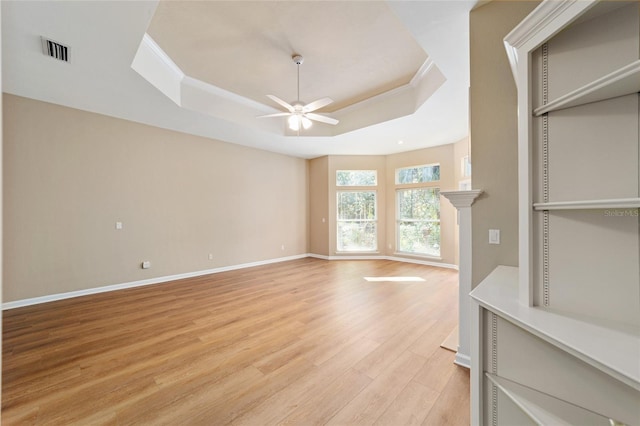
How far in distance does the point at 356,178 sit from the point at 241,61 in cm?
431

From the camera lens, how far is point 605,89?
124 centimetres

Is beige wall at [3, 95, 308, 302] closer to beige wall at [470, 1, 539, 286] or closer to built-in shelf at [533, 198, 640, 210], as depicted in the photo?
beige wall at [470, 1, 539, 286]

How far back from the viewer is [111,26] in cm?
252

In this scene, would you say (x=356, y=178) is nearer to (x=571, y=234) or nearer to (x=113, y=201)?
(x=113, y=201)

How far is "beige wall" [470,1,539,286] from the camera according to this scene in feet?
7.23

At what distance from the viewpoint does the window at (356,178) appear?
722cm

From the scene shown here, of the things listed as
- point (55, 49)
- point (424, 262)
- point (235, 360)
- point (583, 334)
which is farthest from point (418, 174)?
point (55, 49)

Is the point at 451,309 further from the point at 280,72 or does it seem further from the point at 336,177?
the point at 336,177

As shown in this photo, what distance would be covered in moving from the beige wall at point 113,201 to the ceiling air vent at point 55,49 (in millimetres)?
1501

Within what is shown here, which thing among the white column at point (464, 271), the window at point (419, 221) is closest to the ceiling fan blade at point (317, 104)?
the white column at point (464, 271)

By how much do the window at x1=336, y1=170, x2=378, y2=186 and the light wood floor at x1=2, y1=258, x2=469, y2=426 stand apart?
3.66 m

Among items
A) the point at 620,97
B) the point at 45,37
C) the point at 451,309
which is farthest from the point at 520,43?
the point at 45,37

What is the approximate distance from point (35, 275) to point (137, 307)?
4.98ft

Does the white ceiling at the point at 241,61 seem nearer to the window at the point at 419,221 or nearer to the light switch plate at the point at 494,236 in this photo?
the window at the point at 419,221
